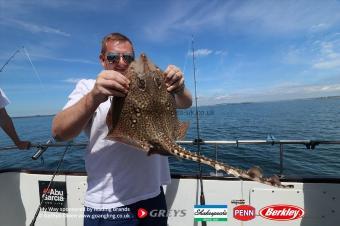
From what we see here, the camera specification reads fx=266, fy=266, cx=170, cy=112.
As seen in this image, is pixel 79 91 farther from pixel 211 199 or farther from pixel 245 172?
pixel 211 199

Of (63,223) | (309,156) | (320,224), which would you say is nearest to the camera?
(320,224)

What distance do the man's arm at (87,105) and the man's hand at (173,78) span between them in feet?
1.36

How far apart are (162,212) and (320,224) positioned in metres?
3.29

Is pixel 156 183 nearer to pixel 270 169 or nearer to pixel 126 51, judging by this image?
pixel 126 51

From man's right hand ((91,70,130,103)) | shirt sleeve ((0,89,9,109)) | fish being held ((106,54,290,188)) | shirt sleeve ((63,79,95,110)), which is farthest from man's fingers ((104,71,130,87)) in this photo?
shirt sleeve ((0,89,9,109))

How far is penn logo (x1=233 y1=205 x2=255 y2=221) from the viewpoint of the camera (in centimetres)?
470

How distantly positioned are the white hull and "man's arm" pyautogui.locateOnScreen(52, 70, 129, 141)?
298 centimetres

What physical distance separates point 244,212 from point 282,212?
0.64 meters

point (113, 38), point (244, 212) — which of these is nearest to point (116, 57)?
point (113, 38)

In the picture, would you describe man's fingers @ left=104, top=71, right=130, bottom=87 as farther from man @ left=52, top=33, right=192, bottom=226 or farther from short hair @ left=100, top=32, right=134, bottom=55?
short hair @ left=100, top=32, right=134, bottom=55

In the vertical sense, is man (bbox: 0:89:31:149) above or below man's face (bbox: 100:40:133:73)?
below

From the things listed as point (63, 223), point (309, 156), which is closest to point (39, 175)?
point (63, 223)

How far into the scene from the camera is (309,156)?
1603cm

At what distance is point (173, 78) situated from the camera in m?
2.38
